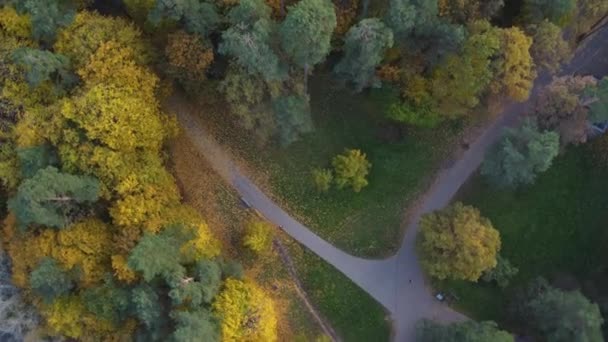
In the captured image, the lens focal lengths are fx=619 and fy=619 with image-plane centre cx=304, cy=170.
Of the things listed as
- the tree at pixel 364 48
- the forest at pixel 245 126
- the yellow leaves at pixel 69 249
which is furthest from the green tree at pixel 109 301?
the tree at pixel 364 48

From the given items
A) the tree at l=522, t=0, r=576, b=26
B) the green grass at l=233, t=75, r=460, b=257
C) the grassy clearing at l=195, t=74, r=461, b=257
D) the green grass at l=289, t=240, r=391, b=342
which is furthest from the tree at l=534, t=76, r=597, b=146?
the green grass at l=289, t=240, r=391, b=342

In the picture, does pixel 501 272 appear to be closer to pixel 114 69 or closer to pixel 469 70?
pixel 469 70

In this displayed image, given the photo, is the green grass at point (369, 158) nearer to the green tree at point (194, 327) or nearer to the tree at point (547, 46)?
the tree at point (547, 46)

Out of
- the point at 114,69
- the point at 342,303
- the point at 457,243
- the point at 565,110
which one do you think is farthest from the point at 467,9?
the point at 114,69

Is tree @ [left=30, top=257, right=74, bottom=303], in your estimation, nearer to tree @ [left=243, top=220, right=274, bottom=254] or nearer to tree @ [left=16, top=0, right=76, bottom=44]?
tree @ [left=243, top=220, right=274, bottom=254]

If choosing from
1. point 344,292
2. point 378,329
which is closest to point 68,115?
point 344,292
